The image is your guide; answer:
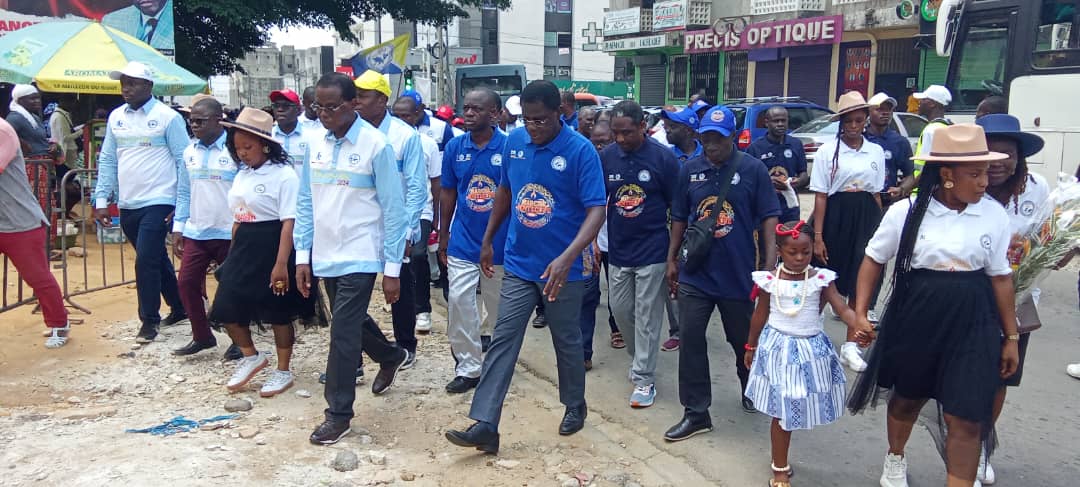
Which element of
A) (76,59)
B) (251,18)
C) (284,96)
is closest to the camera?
(284,96)

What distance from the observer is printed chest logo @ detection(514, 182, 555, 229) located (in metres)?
4.25

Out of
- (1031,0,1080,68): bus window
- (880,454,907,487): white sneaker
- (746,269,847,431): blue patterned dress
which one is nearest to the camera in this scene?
(746,269,847,431): blue patterned dress

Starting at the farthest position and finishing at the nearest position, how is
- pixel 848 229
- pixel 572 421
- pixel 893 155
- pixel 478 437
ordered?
pixel 893 155 → pixel 848 229 → pixel 572 421 → pixel 478 437

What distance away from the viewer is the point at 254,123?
4840 millimetres

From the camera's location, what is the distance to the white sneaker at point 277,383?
509 cm

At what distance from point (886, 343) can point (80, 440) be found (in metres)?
3.94

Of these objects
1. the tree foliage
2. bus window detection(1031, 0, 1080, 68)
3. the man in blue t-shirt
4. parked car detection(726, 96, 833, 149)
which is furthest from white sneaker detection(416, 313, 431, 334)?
the tree foliage

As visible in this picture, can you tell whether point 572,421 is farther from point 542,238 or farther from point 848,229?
point 848,229

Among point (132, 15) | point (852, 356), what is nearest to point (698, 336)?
point (852, 356)

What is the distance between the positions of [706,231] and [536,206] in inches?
36.5

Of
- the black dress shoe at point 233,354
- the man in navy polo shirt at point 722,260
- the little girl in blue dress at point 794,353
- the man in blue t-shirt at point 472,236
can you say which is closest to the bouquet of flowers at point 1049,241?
the little girl in blue dress at point 794,353

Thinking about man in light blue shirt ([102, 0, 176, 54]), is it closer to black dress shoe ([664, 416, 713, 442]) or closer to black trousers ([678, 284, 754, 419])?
black trousers ([678, 284, 754, 419])

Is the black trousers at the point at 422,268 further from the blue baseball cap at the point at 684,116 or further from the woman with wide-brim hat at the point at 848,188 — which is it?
the woman with wide-brim hat at the point at 848,188

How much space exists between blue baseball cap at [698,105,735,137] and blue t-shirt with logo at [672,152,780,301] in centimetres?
17
